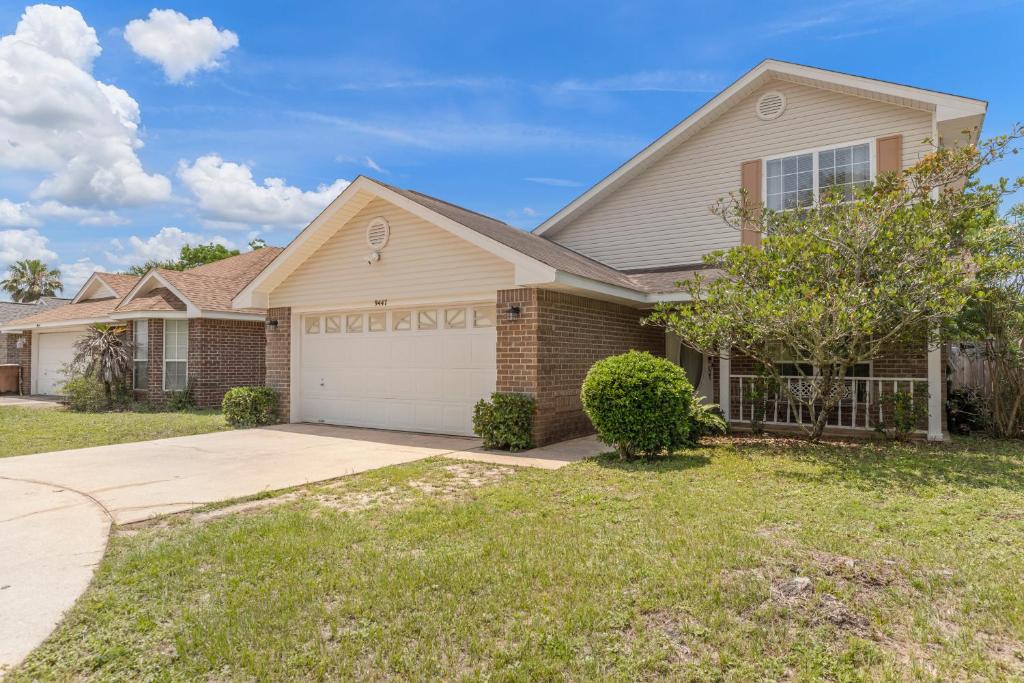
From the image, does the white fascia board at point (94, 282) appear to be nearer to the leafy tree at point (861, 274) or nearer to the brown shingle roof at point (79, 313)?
the brown shingle roof at point (79, 313)

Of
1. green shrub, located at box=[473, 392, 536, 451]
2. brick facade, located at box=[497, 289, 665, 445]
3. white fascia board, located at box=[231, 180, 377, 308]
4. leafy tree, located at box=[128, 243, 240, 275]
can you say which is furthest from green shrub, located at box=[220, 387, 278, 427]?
leafy tree, located at box=[128, 243, 240, 275]

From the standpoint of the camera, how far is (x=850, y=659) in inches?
112

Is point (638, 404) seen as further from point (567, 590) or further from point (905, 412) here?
point (905, 412)

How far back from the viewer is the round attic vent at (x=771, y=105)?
38.8ft

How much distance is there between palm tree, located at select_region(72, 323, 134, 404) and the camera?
16.0m

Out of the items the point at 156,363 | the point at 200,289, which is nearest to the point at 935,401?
the point at 200,289

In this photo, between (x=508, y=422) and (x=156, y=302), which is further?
(x=156, y=302)

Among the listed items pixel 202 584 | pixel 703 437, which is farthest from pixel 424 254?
pixel 202 584

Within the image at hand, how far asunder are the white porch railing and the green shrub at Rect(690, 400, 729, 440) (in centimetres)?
56

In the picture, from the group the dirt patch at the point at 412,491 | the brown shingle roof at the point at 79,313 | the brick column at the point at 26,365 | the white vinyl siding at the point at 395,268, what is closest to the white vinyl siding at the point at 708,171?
the white vinyl siding at the point at 395,268

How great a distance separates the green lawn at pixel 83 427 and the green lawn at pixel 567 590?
6.31 m

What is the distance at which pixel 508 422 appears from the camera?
9039 millimetres

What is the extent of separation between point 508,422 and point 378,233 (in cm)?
455

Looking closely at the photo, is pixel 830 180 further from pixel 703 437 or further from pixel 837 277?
pixel 703 437
